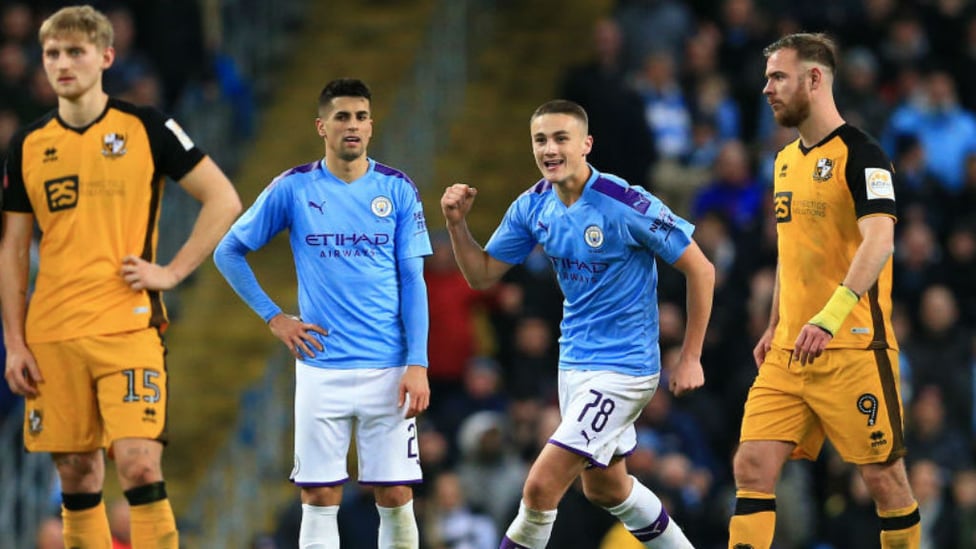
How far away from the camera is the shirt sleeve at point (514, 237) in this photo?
9.45m

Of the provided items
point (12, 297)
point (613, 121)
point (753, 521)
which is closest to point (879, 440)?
point (753, 521)

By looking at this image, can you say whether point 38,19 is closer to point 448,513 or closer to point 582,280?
point 448,513

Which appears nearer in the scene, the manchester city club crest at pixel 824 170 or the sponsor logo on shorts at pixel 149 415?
the sponsor logo on shorts at pixel 149 415

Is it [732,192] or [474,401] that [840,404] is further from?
[732,192]

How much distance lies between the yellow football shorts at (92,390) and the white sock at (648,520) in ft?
7.85

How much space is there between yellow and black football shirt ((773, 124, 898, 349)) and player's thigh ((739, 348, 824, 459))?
14 cm

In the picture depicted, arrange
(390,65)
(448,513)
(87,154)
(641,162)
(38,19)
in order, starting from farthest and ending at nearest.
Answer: (390,65) < (38,19) < (641,162) < (448,513) < (87,154)

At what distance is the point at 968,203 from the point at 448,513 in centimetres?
567

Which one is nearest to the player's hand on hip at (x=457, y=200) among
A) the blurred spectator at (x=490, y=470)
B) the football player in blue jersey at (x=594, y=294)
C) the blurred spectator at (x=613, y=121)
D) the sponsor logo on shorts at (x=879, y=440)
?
the football player in blue jersey at (x=594, y=294)

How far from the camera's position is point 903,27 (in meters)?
17.6

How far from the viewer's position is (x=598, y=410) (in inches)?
358

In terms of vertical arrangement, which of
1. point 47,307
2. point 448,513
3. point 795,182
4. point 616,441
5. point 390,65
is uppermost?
point 390,65

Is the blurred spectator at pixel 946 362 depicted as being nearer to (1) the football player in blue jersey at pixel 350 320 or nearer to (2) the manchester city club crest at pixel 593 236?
(2) the manchester city club crest at pixel 593 236

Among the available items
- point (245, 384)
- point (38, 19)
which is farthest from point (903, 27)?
point (38, 19)
